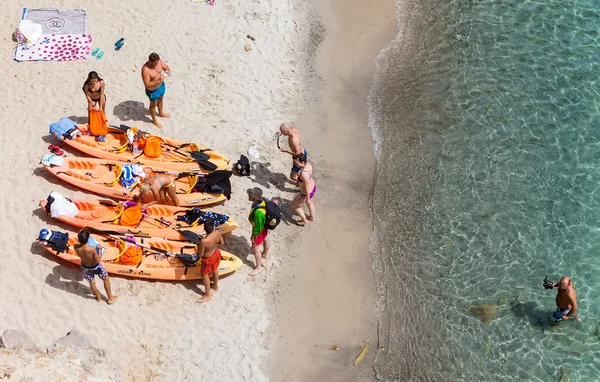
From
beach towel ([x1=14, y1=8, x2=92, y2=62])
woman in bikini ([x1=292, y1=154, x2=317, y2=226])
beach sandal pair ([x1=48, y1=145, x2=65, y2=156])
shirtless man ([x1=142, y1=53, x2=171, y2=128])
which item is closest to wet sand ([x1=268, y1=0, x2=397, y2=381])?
woman in bikini ([x1=292, y1=154, x2=317, y2=226])

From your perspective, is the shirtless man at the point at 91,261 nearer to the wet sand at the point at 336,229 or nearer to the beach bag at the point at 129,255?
the beach bag at the point at 129,255

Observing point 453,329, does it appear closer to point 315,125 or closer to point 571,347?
point 571,347

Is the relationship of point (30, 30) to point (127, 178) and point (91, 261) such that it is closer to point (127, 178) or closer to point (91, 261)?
point (127, 178)

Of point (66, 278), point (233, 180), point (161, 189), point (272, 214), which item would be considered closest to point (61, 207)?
point (66, 278)

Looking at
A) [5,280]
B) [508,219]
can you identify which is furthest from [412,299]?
[5,280]

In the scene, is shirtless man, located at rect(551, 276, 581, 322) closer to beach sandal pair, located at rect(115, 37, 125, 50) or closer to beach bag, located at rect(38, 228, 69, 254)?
beach bag, located at rect(38, 228, 69, 254)

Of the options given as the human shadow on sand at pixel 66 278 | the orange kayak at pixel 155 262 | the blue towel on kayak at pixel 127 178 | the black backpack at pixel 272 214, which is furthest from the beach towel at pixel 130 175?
the black backpack at pixel 272 214
